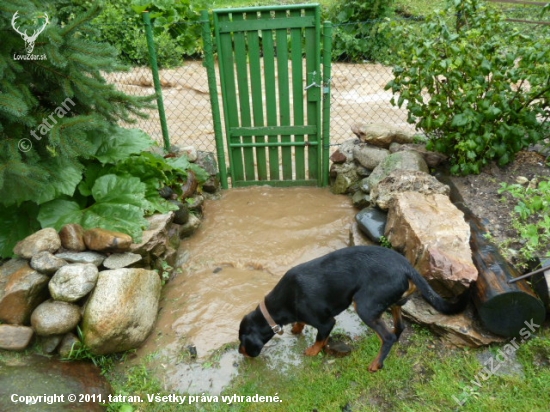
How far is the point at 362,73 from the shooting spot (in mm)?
10922

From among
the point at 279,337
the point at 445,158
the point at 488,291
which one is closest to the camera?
the point at 488,291

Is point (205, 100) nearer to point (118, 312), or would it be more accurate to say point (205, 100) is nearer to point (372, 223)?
point (372, 223)

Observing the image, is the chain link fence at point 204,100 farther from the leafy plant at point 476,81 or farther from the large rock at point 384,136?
the leafy plant at point 476,81

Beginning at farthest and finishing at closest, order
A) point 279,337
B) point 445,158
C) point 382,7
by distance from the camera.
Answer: point 382,7, point 445,158, point 279,337

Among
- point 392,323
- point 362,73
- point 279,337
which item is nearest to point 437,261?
point 392,323

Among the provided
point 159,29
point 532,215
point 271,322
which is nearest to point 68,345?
point 271,322

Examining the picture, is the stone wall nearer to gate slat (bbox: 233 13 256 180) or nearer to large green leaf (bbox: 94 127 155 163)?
large green leaf (bbox: 94 127 155 163)

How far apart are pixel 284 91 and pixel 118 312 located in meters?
3.59

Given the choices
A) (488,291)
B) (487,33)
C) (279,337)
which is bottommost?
(279,337)

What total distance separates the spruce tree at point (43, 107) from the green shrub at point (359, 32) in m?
7.94

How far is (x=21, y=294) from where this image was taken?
3.91 m

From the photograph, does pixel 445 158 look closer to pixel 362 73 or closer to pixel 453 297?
pixel 453 297

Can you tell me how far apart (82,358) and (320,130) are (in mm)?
4011

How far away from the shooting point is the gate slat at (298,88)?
5836mm
